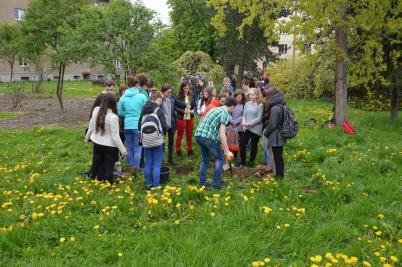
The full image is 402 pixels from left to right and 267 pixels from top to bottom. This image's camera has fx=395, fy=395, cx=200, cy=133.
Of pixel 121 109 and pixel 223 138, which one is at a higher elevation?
pixel 121 109

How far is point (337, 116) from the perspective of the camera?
12.9m

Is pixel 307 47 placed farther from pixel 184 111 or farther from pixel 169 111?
pixel 169 111

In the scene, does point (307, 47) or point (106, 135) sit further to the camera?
point (307, 47)

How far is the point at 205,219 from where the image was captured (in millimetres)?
5172

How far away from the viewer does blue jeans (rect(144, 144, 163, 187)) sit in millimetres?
6637

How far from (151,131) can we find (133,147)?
5.57 ft

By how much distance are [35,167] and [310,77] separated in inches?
840

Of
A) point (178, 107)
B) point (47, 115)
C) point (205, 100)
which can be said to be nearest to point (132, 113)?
point (178, 107)

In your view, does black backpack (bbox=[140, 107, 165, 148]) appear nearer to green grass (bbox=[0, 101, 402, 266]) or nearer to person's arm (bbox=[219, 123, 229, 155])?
green grass (bbox=[0, 101, 402, 266])

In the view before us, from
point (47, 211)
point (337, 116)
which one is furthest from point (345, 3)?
point (47, 211)

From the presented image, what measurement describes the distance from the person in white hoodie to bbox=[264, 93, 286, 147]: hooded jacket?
2.57 metres

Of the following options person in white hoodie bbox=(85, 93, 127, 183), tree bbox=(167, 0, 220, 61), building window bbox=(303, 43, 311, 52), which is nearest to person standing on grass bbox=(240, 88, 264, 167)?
person in white hoodie bbox=(85, 93, 127, 183)

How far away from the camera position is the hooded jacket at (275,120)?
22.8 feet

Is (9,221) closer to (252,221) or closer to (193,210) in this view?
(193,210)
